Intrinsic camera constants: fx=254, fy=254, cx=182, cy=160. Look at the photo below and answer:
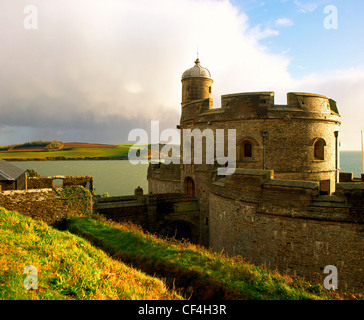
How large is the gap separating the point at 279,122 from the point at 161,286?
11.6m

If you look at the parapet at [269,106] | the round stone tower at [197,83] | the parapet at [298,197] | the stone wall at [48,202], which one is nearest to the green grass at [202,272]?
the stone wall at [48,202]

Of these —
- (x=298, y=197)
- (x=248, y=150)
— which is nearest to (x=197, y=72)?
(x=248, y=150)

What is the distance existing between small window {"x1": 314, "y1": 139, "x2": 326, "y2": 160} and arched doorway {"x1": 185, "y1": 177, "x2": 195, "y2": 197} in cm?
787

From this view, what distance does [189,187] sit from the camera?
18.2 metres

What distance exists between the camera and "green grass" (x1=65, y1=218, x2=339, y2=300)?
4.78 meters

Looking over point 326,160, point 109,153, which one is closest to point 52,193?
point 326,160

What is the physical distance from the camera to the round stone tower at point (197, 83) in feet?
62.0

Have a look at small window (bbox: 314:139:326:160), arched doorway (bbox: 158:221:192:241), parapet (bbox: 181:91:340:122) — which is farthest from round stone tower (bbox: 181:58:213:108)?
arched doorway (bbox: 158:221:192:241)

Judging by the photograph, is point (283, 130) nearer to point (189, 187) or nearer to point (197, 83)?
point (189, 187)

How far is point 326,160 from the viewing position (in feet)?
47.8

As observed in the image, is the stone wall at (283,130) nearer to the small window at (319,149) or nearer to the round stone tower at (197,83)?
the small window at (319,149)

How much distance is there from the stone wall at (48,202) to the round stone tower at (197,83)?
1154 centimetres

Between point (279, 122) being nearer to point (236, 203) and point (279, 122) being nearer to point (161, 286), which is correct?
point (236, 203)

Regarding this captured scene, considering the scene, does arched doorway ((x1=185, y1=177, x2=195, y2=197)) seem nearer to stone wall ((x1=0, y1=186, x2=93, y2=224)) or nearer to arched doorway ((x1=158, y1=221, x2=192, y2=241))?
arched doorway ((x1=158, y1=221, x2=192, y2=241))
